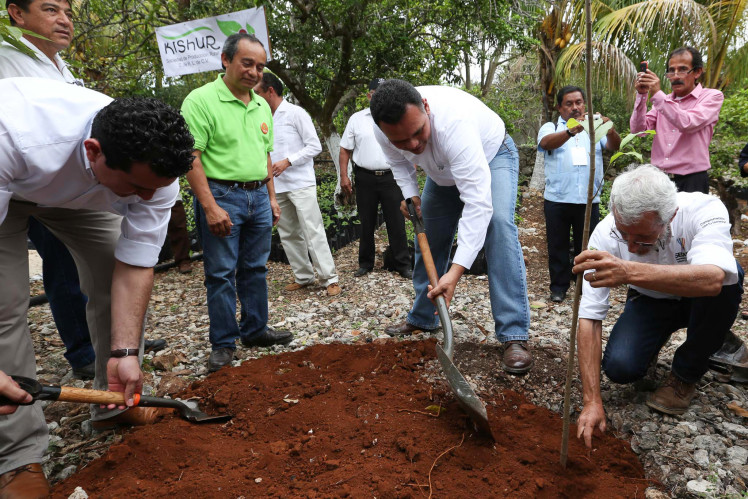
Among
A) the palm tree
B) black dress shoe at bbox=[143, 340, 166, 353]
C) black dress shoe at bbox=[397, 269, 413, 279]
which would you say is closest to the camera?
black dress shoe at bbox=[143, 340, 166, 353]

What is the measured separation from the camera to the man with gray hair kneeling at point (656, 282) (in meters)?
1.93

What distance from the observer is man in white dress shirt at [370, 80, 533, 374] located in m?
2.47

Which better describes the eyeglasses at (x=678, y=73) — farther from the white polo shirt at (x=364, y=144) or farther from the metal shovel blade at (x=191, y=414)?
the metal shovel blade at (x=191, y=414)

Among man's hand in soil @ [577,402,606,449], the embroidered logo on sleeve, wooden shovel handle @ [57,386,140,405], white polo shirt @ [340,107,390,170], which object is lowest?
man's hand in soil @ [577,402,606,449]

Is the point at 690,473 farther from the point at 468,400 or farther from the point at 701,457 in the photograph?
the point at 468,400

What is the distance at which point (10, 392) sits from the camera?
1601mm

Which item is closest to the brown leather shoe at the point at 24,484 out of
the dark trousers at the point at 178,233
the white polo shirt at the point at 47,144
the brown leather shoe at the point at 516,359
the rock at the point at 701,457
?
the white polo shirt at the point at 47,144

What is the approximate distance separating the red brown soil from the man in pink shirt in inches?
110

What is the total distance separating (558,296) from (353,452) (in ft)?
9.46

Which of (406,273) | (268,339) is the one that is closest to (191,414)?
(268,339)

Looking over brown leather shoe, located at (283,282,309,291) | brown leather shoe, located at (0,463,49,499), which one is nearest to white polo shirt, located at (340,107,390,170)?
brown leather shoe, located at (283,282,309,291)

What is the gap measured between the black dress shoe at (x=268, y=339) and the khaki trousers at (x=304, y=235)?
1299 millimetres

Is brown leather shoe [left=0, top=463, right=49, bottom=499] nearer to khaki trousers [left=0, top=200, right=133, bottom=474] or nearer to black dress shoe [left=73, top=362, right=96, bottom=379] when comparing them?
khaki trousers [left=0, top=200, right=133, bottom=474]

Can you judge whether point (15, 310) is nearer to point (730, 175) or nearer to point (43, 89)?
point (43, 89)
